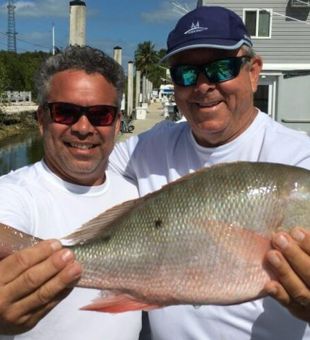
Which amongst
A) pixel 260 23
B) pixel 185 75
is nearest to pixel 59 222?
pixel 185 75

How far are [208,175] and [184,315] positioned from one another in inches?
37.6

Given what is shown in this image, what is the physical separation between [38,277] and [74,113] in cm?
125

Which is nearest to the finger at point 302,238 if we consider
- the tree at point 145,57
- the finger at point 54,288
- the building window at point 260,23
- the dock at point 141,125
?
the finger at point 54,288

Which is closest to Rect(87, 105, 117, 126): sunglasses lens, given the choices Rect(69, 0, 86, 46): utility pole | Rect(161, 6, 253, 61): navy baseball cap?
Rect(161, 6, 253, 61): navy baseball cap

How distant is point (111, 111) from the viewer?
3.61 metres

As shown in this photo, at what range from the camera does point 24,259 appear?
2604mm

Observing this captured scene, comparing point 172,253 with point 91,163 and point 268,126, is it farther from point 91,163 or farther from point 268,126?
point 268,126

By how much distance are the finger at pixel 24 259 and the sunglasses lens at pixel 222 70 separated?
5.12 feet

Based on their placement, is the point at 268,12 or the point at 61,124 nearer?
the point at 61,124

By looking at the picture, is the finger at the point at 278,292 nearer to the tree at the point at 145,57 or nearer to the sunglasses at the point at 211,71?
the sunglasses at the point at 211,71

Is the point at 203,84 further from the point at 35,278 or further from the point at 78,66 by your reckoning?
the point at 35,278

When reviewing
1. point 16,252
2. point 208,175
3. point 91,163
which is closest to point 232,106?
point 208,175

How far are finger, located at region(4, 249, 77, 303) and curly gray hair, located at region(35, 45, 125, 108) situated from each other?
52.7 inches

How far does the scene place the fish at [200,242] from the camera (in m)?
2.94
